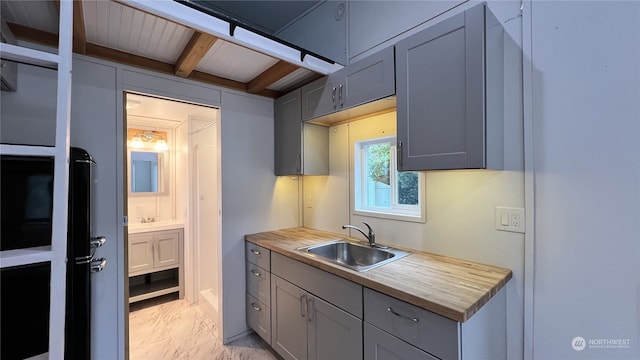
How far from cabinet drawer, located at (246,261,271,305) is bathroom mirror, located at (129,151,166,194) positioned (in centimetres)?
201

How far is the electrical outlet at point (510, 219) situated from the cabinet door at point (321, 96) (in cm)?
122

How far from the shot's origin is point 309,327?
1.70 meters

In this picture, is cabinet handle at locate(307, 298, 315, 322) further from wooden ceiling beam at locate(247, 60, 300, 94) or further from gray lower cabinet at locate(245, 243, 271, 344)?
wooden ceiling beam at locate(247, 60, 300, 94)

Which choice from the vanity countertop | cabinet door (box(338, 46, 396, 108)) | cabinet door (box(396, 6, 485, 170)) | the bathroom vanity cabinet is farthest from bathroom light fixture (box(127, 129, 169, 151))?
cabinet door (box(396, 6, 485, 170))

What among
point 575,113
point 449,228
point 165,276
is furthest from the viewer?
point 165,276

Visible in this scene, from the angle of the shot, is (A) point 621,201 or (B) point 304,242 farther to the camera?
(B) point 304,242

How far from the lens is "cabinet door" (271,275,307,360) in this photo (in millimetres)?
1755

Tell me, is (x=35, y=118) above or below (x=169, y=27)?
below

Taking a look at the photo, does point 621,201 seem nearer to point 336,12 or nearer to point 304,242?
point 304,242

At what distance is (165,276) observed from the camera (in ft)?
11.3

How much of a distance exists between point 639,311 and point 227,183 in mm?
2510

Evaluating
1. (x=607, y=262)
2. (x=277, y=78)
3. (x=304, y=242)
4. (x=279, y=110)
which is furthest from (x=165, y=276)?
(x=607, y=262)

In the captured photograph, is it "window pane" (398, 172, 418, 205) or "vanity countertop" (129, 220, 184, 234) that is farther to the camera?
"vanity countertop" (129, 220, 184, 234)

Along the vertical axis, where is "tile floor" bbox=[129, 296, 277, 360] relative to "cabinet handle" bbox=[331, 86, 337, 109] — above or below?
below
